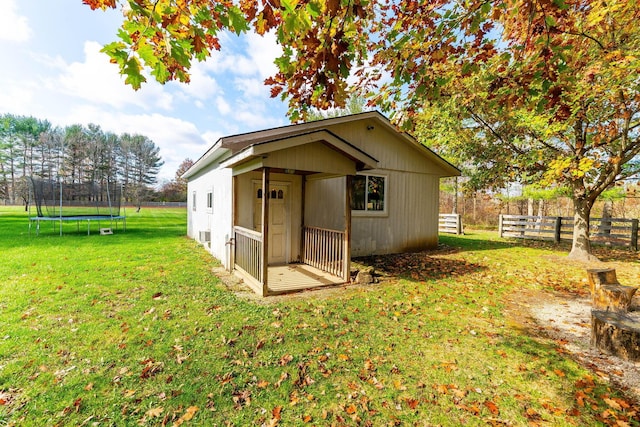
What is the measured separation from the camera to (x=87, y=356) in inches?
121

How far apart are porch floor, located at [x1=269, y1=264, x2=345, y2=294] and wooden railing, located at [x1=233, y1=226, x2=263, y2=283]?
0.51 metres

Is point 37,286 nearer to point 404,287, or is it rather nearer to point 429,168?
point 404,287

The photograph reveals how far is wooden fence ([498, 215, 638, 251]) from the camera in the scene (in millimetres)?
10630

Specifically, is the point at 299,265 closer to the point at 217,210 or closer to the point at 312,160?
the point at 217,210

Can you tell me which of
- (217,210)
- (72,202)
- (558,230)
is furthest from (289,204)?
(72,202)

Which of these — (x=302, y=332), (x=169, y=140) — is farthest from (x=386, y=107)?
(x=169, y=140)

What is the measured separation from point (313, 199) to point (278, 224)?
127cm

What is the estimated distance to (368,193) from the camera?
9031mm

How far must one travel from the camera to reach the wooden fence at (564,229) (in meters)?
10.6

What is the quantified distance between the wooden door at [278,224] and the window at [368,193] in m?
2.39

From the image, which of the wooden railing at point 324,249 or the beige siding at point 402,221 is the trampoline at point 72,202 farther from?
the beige siding at point 402,221

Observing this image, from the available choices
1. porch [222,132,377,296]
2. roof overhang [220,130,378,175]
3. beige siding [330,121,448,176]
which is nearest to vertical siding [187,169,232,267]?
porch [222,132,377,296]

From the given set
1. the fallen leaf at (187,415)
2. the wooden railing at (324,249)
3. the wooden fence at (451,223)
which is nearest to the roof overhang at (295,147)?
the wooden railing at (324,249)

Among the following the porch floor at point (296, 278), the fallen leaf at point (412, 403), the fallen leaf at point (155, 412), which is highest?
the porch floor at point (296, 278)
